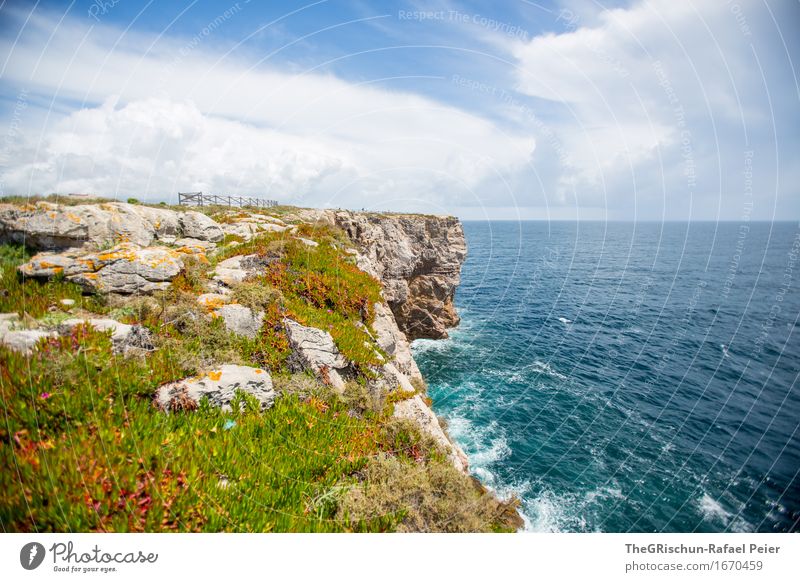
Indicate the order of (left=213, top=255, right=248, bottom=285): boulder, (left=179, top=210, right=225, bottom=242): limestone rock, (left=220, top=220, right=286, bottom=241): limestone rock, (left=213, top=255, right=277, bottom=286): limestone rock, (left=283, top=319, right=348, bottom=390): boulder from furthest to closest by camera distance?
(left=220, top=220, right=286, bottom=241): limestone rock < (left=179, top=210, right=225, bottom=242): limestone rock < (left=213, top=255, right=277, bottom=286): limestone rock < (left=213, top=255, right=248, bottom=285): boulder < (left=283, top=319, right=348, bottom=390): boulder

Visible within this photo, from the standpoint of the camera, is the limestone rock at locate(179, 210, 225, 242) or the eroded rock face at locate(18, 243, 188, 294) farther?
the limestone rock at locate(179, 210, 225, 242)

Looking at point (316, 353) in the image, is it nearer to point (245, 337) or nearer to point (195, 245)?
point (245, 337)

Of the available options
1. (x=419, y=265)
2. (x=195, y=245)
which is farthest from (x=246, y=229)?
(x=419, y=265)

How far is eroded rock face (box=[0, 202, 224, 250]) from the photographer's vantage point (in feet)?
31.7

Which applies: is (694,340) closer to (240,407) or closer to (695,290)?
(695,290)

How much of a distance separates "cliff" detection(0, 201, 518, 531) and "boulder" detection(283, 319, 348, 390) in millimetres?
34

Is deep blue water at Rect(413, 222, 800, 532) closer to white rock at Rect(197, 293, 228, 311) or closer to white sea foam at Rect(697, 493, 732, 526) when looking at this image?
white sea foam at Rect(697, 493, 732, 526)

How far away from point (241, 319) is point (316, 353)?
2215 mm

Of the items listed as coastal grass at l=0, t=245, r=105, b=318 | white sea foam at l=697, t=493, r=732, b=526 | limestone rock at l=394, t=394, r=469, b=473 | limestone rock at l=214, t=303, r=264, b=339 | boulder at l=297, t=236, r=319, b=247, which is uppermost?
boulder at l=297, t=236, r=319, b=247

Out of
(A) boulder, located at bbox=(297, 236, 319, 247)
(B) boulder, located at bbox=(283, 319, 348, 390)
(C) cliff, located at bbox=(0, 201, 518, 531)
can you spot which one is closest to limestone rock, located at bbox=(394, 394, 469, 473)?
(C) cliff, located at bbox=(0, 201, 518, 531)

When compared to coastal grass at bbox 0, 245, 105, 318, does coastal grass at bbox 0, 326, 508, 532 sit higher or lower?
lower

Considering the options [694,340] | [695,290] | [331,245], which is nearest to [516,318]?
[694,340]

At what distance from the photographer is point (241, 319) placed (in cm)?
843
